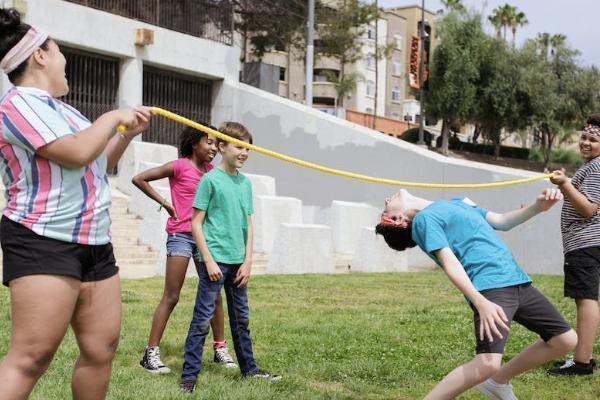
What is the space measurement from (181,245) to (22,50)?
2.67 metres

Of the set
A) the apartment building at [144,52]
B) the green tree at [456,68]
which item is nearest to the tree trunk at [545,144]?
the green tree at [456,68]

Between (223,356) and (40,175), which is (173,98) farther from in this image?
(40,175)

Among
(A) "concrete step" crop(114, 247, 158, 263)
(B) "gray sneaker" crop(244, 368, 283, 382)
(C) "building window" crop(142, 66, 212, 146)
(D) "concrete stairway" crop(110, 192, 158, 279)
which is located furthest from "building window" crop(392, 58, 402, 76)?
(B) "gray sneaker" crop(244, 368, 283, 382)

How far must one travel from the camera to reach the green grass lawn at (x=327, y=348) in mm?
4793

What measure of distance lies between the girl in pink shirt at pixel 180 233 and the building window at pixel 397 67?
61.2 metres

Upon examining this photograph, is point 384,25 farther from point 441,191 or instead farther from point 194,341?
point 194,341

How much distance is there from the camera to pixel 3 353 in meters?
5.41

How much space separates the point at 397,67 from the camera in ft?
217

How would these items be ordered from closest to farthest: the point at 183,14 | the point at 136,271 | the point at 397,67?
1. the point at 136,271
2. the point at 183,14
3. the point at 397,67

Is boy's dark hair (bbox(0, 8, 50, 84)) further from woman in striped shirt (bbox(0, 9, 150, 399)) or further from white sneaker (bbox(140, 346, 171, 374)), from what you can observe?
white sneaker (bbox(140, 346, 171, 374))

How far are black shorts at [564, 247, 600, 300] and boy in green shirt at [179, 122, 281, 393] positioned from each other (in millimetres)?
2374

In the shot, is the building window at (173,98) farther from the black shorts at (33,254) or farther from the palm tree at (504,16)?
the palm tree at (504,16)

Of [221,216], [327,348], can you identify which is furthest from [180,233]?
[327,348]

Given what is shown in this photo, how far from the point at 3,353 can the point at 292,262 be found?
7533 millimetres
